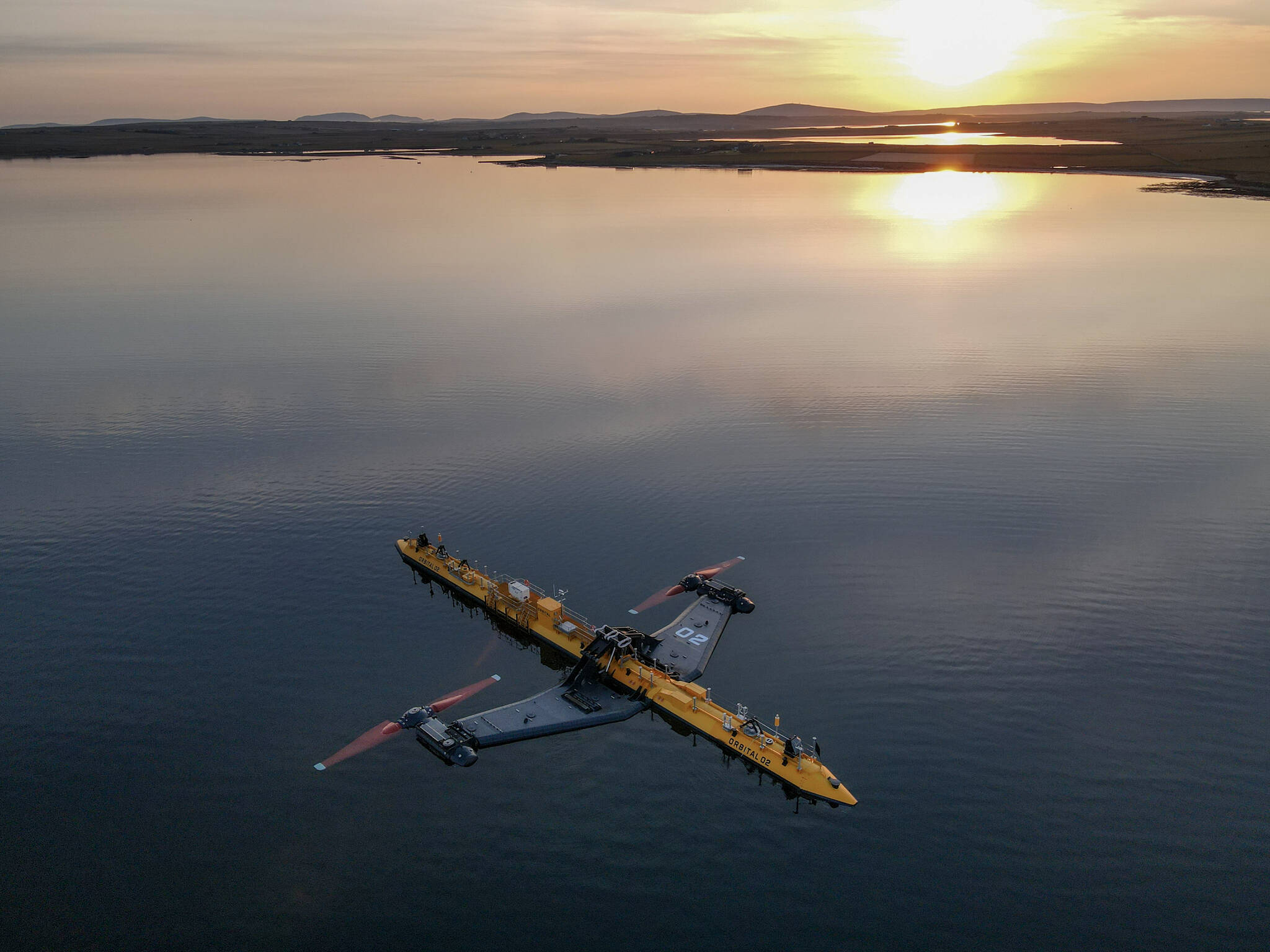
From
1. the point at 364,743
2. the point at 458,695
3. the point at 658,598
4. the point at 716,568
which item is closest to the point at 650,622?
the point at 658,598

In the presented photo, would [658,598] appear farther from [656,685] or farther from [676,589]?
[656,685]

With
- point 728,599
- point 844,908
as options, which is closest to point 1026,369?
point 728,599

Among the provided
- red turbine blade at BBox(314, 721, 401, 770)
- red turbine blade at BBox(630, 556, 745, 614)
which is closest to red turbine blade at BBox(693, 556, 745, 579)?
red turbine blade at BBox(630, 556, 745, 614)

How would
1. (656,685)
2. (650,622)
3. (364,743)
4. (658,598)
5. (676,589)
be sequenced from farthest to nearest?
(676,589), (658,598), (650,622), (656,685), (364,743)

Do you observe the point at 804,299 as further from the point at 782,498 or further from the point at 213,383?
the point at 213,383

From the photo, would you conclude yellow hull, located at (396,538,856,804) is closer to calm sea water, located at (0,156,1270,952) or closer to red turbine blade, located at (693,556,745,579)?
calm sea water, located at (0,156,1270,952)

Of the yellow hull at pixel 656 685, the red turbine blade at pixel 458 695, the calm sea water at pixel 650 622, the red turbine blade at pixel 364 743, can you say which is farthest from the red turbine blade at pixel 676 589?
the red turbine blade at pixel 364 743
